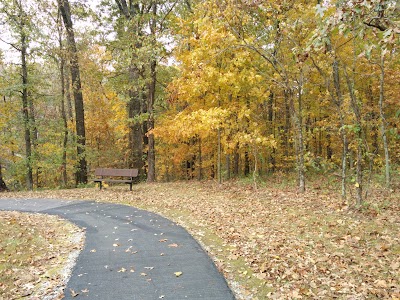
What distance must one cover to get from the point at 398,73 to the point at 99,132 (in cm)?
1917

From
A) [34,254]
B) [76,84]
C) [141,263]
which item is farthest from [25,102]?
[141,263]

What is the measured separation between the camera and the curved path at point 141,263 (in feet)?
13.3

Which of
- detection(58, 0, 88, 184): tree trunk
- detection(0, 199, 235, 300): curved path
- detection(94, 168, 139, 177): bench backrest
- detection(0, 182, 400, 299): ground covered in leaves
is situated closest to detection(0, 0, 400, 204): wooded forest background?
detection(58, 0, 88, 184): tree trunk

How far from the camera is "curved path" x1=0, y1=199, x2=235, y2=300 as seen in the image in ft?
13.3

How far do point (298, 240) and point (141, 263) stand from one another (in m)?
2.92

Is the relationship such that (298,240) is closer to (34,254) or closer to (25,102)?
(34,254)

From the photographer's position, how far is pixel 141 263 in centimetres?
499

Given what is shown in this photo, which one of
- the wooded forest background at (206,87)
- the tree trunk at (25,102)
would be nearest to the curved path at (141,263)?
the wooded forest background at (206,87)

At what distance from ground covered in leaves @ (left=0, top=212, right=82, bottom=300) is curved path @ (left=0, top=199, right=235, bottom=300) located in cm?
26

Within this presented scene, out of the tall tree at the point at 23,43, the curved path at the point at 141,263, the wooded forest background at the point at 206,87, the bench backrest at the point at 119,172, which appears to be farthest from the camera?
the tall tree at the point at 23,43

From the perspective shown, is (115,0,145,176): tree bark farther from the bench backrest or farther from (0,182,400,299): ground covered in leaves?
(0,182,400,299): ground covered in leaves

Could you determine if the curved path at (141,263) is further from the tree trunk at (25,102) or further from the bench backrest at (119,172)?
the tree trunk at (25,102)

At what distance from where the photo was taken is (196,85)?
10.3 meters

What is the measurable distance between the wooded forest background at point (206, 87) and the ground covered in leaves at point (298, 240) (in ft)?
3.52
